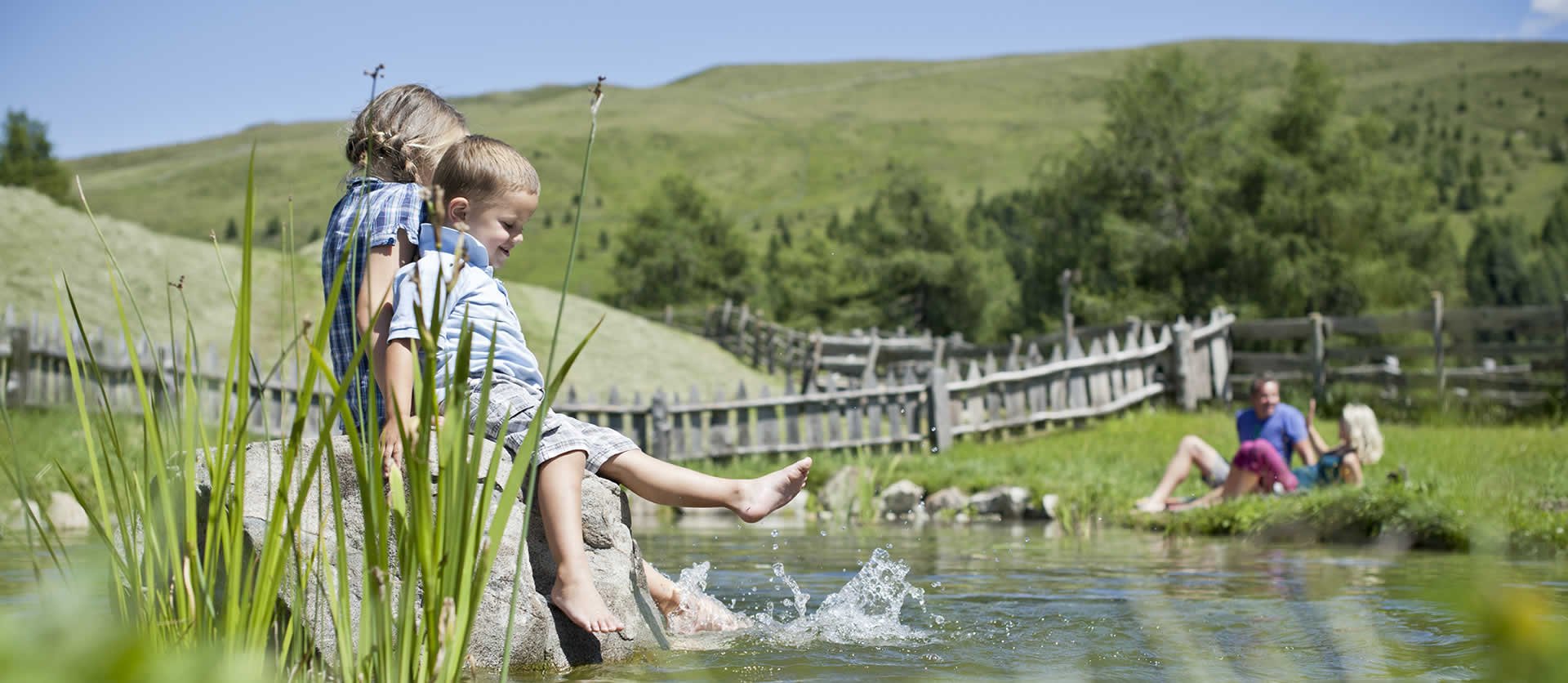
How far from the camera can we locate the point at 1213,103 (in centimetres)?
3447

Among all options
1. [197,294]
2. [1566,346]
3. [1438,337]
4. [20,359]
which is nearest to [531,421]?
[20,359]

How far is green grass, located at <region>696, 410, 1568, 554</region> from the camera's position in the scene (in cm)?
676

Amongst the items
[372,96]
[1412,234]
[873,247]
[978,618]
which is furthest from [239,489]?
[873,247]

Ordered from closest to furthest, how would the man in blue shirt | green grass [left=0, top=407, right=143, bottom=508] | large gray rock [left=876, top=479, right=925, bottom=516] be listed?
green grass [left=0, top=407, right=143, bottom=508]
the man in blue shirt
large gray rock [left=876, top=479, right=925, bottom=516]

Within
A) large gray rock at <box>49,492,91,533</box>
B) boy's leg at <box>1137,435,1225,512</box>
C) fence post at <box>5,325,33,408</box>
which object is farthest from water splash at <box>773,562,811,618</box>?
fence post at <box>5,325,33,408</box>

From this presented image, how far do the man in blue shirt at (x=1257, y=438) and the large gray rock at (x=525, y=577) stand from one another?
6111 mm

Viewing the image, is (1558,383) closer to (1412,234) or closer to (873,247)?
(1412,234)

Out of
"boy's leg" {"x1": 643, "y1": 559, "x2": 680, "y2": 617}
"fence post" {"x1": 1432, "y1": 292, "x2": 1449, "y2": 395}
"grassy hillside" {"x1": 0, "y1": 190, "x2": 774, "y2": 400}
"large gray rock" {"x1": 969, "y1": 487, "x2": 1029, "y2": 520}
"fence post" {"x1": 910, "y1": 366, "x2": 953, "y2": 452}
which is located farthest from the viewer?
"grassy hillside" {"x1": 0, "y1": 190, "x2": 774, "y2": 400}

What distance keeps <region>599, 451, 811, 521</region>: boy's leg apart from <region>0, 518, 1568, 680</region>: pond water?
1.42 ft

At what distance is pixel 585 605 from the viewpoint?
334cm

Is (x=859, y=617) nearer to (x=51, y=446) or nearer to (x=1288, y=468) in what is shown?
(x=1288, y=468)

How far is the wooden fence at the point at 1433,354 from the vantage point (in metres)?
15.0

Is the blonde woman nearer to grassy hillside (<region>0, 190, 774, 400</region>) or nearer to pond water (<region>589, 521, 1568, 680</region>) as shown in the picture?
pond water (<region>589, 521, 1568, 680</region>)

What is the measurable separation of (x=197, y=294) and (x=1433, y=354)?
19088 mm
